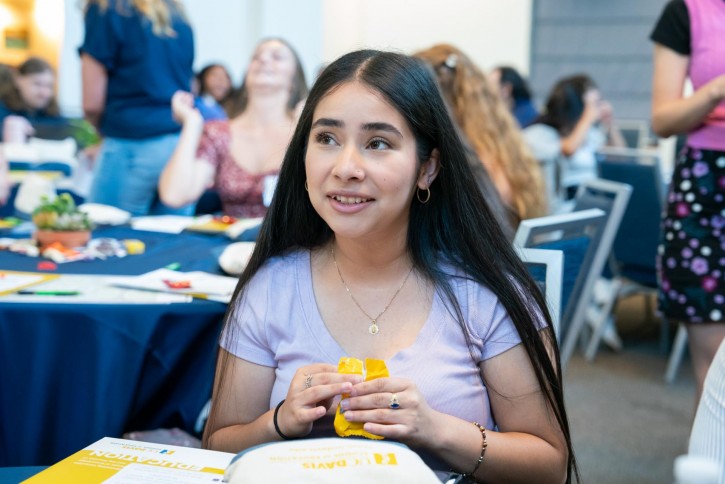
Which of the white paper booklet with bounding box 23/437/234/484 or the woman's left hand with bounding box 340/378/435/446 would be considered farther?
the woman's left hand with bounding box 340/378/435/446

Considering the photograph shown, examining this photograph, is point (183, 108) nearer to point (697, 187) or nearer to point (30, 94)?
point (697, 187)

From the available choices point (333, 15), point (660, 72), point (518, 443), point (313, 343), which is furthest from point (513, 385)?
point (333, 15)

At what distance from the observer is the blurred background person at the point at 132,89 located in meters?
3.51

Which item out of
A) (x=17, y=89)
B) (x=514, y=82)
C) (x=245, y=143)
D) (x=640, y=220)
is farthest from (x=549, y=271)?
(x=514, y=82)

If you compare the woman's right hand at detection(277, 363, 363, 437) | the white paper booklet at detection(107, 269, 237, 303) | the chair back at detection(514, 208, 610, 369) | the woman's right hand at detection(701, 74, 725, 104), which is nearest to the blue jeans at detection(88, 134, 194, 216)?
the white paper booklet at detection(107, 269, 237, 303)

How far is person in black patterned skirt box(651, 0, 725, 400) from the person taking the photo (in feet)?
6.79

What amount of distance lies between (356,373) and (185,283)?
0.84m

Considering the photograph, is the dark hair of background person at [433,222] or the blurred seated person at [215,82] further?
the blurred seated person at [215,82]

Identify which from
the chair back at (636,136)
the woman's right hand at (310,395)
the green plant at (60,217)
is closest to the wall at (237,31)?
the chair back at (636,136)

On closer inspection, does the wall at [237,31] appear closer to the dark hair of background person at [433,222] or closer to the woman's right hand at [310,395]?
the dark hair of background person at [433,222]

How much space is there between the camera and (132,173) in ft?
11.6

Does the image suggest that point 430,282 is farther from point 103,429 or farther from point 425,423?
point 103,429

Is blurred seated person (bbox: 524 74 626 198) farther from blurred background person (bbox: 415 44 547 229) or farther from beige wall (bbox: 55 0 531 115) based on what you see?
blurred background person (bbox: 415 44 547 229)

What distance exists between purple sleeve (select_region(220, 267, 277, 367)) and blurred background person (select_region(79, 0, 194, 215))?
211cm
